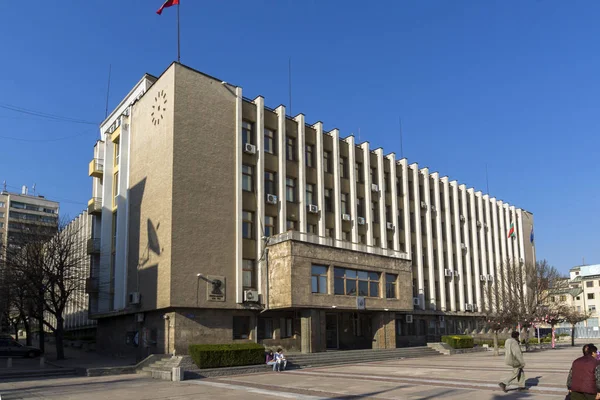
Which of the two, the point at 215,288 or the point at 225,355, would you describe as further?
the point at 215,288

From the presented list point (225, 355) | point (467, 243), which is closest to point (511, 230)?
point (467, 243)

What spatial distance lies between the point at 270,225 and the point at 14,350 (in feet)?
72.7

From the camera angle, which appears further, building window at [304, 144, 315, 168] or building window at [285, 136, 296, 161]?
building window at [304, 144, 315, 168]

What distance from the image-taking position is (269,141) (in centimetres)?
3659

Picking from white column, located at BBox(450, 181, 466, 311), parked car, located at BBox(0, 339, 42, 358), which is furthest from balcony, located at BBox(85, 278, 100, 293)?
white column, located at BBox(450, 181, 466, 311)

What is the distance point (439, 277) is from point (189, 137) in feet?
97.8

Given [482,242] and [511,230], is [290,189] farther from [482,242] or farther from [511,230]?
[511,230]

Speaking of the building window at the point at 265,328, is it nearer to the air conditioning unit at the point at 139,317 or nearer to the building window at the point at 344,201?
the air conditioning unit at the point at 139,317

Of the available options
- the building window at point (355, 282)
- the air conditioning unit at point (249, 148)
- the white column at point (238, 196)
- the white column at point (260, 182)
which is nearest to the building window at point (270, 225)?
the white column at point (260, 182)

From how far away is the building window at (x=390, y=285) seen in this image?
36.9m

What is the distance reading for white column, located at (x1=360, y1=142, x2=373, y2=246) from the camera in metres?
42.3

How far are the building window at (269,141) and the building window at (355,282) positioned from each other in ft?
31.6

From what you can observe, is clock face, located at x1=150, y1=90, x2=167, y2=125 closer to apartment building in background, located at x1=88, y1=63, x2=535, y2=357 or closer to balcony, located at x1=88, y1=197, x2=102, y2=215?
apartment building in background, located at x1=88, y1=63, x2=535, y2=357

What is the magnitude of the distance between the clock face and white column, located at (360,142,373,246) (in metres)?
18.2
